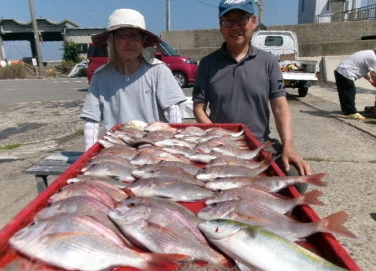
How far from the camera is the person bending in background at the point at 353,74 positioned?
823 centimetres

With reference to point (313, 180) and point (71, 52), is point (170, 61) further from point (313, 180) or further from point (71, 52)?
point (71, 52)

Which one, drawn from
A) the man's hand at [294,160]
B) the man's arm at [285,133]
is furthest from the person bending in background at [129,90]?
the man's hand at [294,160]

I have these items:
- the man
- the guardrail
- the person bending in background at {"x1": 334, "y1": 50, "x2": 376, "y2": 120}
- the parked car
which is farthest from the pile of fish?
the guardrail

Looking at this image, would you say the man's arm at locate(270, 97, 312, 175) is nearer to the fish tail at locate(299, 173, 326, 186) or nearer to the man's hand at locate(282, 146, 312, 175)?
the man's hand at locate(282, 146, 312, 175)

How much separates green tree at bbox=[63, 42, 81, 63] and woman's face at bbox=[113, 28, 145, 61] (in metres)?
34.9

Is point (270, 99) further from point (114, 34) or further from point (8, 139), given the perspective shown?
point (8, 139)

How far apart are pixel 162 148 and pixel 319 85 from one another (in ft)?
51.5

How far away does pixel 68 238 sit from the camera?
1.21 meters

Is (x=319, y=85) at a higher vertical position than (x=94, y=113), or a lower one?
lower

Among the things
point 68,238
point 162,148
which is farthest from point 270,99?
point 68,238

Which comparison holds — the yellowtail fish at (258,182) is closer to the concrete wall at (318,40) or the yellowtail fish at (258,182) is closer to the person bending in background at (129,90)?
the person bending in background at (129,90)

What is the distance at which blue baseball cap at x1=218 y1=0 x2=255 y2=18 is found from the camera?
2.84 m

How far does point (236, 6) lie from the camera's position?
2.83 metres

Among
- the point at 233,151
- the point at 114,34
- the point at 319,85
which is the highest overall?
the point at 114,34
